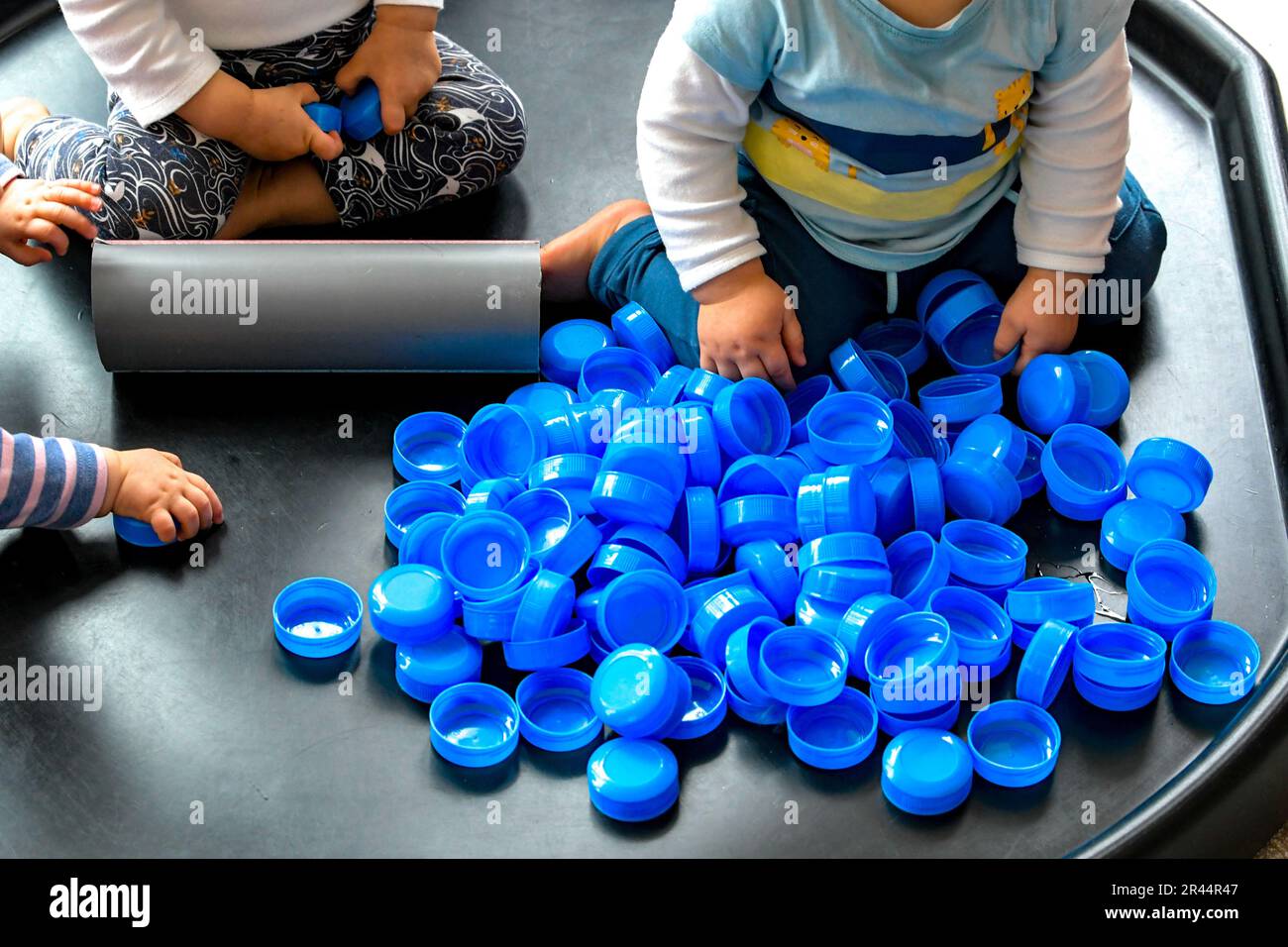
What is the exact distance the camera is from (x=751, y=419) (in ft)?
3.98

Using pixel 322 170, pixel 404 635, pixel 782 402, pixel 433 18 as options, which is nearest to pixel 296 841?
pixel 404 635

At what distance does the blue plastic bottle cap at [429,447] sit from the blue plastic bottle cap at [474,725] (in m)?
0.21

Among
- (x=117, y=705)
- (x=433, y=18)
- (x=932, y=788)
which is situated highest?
(x=433, y=18)

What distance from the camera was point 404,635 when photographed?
42.3 inches

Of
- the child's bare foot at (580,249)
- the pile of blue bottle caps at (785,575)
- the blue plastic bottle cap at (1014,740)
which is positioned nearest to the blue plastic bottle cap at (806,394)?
the pile of blue bottle caps at (785,575)

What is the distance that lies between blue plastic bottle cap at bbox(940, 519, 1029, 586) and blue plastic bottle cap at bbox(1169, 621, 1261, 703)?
124 mm

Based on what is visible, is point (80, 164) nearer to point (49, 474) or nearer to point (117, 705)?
point (49, 474)

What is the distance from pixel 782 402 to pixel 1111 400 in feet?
0.91

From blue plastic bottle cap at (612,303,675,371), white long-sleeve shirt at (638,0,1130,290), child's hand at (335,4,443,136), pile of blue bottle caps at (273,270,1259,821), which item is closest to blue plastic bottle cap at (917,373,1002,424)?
pile of blue bottle caps at (273,270,1259,821)

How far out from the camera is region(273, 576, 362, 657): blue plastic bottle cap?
1.09 m

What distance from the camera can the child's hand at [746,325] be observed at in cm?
121

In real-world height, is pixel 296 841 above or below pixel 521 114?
below

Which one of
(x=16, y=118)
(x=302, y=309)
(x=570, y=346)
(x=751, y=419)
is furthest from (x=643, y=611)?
(x=16, y=118)
